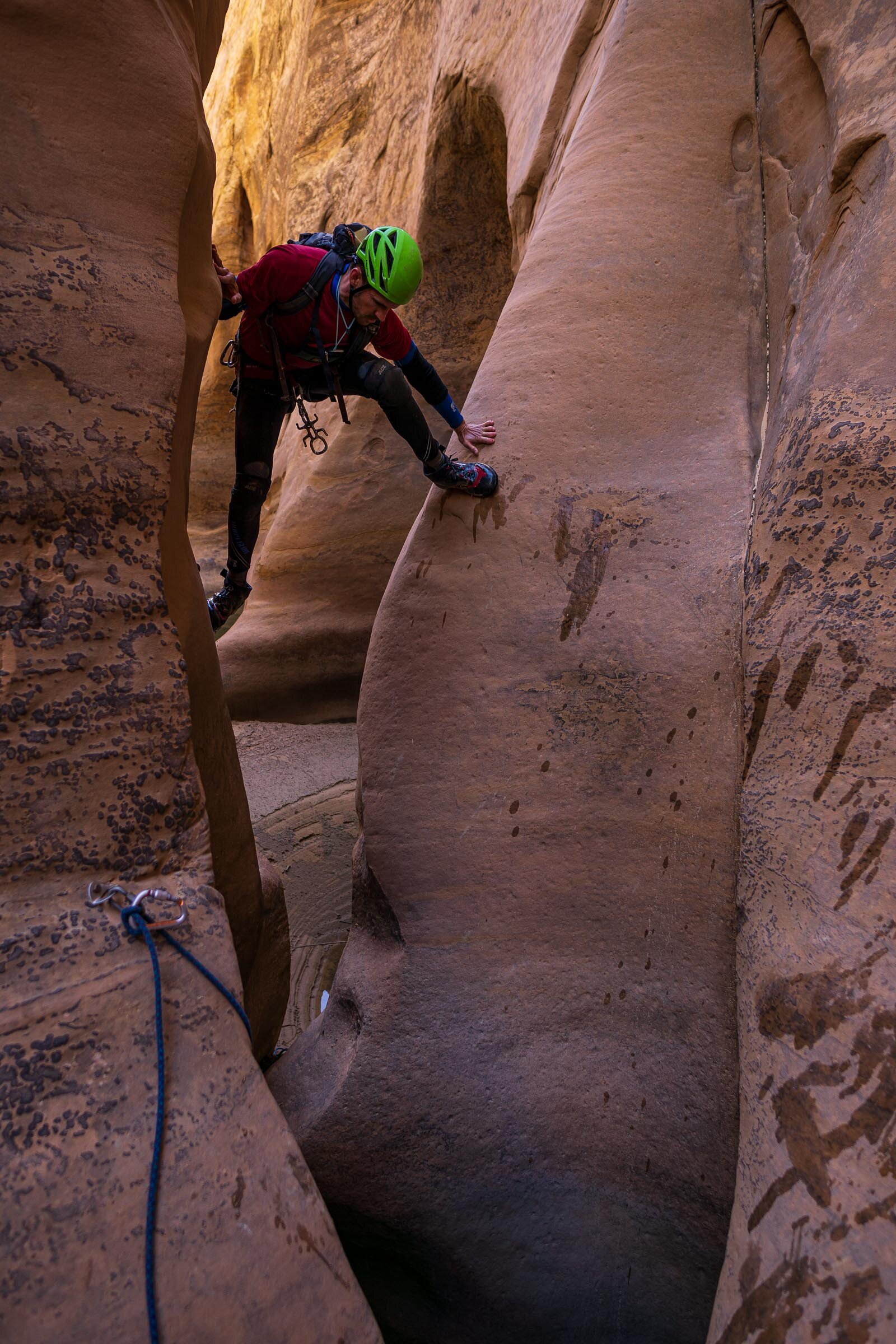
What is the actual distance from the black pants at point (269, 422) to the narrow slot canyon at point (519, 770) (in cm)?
2

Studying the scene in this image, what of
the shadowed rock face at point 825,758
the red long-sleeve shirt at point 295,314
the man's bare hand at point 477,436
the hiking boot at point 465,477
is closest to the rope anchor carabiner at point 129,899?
the shadowed rock face at point 825,758

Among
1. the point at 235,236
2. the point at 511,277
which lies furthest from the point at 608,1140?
the point at 235,236

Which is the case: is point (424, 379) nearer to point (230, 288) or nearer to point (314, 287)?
point (314, 287)

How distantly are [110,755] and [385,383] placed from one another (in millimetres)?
1385

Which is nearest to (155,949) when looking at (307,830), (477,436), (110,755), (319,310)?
(110,755)

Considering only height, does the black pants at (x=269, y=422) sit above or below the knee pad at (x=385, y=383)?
below

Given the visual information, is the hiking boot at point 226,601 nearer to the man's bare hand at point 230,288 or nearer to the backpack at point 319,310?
the backpack at point 319,310

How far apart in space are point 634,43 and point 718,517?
1623mm

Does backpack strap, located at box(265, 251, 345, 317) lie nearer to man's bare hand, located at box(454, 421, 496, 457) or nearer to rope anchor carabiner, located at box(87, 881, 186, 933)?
man's bare hand, located at box(454, 421, 496, 457)

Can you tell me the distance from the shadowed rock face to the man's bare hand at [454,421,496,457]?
2.34 ft

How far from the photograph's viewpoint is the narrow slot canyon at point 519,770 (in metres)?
1.31

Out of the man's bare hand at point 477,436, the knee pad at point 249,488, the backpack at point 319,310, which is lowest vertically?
the knee pad at point 249,488

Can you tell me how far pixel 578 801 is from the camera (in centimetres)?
201

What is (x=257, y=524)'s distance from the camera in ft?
9.49
